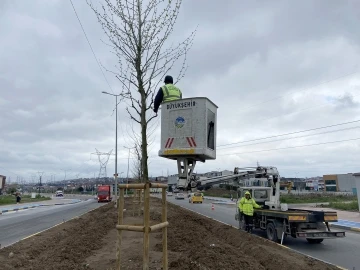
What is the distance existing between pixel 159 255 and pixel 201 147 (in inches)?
159

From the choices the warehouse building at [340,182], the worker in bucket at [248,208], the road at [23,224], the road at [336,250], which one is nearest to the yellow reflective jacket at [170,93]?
the road at [336,250]

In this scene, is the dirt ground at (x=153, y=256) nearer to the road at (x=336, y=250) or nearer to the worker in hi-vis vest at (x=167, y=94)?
the road at (x=336, y=250)

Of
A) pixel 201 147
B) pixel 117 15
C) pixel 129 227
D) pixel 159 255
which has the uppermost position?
pixel 117 15

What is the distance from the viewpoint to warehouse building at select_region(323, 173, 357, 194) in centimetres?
10213

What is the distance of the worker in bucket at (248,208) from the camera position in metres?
15.0

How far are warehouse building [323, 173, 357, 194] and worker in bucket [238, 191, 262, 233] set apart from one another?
95.1 m

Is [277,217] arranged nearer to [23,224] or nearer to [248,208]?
[248,208]

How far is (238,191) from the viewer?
57.1 feet

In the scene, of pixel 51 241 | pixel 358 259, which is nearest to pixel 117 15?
pixel 51 241

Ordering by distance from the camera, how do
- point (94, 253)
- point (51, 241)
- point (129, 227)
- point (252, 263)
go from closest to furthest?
point (129, 227) → point (252, 263) → point (94, 253) → point (51, 241)

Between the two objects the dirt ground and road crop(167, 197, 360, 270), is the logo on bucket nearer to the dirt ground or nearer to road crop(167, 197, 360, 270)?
the dirt ground

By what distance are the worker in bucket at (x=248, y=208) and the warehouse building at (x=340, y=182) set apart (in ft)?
312

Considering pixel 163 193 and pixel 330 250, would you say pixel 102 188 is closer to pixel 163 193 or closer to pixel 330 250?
pixel 330 250

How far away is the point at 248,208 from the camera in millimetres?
15008
